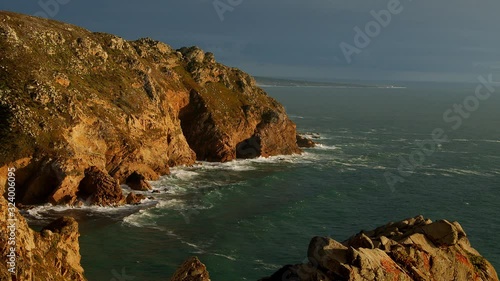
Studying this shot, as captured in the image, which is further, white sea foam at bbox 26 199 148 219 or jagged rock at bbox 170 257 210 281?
white sea foam at bbox 26 199 148 219

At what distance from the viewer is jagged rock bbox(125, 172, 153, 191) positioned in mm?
91812

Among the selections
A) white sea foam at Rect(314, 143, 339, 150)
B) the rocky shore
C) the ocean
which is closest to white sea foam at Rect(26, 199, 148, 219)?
the ocean

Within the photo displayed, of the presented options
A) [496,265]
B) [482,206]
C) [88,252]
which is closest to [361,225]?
[496,265]

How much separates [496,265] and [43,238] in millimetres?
53256

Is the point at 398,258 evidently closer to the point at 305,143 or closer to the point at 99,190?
the point at 99,190

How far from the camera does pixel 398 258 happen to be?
3356cm

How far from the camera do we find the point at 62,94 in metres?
91.6

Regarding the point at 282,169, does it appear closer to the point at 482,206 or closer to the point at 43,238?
the point at 482,206

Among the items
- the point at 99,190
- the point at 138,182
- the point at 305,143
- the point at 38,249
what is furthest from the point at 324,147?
the point at 38,249

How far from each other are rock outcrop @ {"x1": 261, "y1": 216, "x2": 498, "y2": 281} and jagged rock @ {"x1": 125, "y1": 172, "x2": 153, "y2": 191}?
193 feet

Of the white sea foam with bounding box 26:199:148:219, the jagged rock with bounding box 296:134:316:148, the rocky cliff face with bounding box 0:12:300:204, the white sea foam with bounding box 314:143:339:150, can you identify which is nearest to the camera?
the white sea foam with bounding box 26:199:148:219

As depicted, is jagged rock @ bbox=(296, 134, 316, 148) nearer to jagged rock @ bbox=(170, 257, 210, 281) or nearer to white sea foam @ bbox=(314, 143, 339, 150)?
white sea foam @ bbox=(314, 143, 339, 150)

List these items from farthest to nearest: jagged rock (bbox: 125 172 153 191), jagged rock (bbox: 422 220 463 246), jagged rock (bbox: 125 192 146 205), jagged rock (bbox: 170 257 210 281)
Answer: jagged rock (bbox: 125 172 153 191)
jagged rock (bbox: 125 192 146 205)
jagged rock (bbox: 422 220 463 246)
jagged rock (bbox: 170 257 210 281)

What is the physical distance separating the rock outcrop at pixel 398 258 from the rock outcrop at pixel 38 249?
50.6 feet
